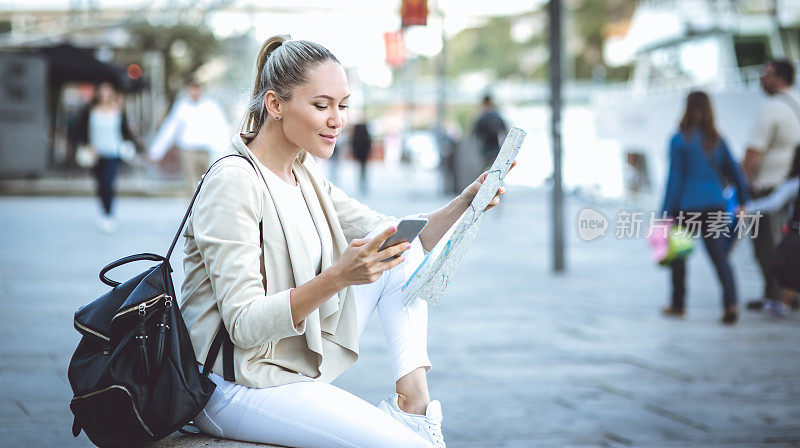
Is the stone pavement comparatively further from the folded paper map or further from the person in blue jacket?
the folded paper map

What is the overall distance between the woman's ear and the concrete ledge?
32.7 inches

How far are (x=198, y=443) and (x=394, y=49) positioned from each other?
2107 cm

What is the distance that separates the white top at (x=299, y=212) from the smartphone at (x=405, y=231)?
36cm

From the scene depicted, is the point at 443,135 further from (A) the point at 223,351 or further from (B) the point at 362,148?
(A) the point at 223,351

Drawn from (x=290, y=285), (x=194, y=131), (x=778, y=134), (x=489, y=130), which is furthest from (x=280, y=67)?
(x=489, y=130)

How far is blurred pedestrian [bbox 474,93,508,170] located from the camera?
1506cm

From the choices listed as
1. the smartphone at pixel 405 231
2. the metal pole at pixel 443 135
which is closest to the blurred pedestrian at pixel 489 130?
the metal pole at pixel 443 135

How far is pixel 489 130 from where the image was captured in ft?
49.6

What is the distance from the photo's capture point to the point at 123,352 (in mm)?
2049

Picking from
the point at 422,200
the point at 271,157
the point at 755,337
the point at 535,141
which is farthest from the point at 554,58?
the point at 535,141

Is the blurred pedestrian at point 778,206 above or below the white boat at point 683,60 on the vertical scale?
below

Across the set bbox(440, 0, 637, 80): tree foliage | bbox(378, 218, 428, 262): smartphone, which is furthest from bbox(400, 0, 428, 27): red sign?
bbox(440, 0, 637, 80): tree foliage

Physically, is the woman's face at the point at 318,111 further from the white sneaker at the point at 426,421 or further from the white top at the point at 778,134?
the white top at the point at 778,134

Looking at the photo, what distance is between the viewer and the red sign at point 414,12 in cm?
1055
